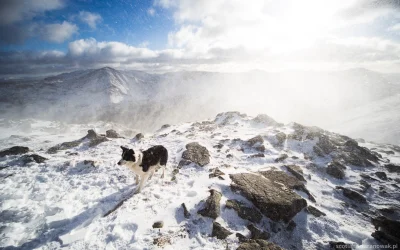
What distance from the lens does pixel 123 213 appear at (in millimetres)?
7695

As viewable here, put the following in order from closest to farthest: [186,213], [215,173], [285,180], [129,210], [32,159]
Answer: [186,213]
[129,210]
[215,173]
[285,180]
[32,159]

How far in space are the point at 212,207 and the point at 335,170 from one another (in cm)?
1226

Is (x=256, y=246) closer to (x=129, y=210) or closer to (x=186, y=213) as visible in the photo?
(x=186, y=213)

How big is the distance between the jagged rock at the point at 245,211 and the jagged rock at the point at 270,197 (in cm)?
36

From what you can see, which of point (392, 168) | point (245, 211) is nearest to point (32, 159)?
point (245, 211)

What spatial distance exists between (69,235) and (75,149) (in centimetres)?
1405

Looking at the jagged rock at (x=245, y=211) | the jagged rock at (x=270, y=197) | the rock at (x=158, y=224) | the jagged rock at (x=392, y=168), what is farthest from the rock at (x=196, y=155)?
the jagged rock at (x=392, y=168)

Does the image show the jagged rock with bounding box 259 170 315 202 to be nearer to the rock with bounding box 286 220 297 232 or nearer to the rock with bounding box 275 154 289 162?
the rock with bounding box 286 220 297 232

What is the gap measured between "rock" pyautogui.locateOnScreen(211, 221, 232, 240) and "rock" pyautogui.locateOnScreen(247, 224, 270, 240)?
1087mm

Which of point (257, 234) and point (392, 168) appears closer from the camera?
point (257, 234)

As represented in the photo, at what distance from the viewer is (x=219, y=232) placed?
696 centimetres

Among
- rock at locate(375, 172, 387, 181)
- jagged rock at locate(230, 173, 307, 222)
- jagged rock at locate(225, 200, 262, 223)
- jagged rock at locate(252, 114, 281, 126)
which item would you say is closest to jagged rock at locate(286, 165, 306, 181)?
jagged rock at locate(230, 173, 307, 222)

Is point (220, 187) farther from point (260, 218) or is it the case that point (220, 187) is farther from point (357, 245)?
point (357, 245)

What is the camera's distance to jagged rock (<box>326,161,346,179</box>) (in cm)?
1415
